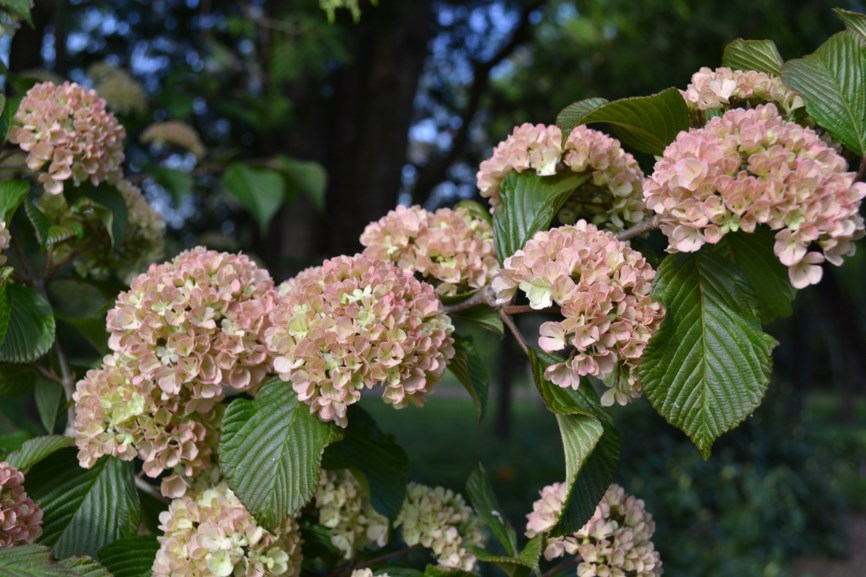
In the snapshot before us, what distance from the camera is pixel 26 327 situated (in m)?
1.05

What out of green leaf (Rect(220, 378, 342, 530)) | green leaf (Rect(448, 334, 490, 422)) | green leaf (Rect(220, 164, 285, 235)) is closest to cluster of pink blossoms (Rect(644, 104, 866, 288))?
green leaf (Rect(448, 334, 490, 422))

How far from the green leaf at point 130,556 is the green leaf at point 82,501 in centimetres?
3

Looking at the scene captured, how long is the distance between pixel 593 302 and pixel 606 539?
0.36 m

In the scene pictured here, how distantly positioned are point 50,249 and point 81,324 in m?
0.13

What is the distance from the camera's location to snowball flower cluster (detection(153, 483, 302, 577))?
0.89 meters

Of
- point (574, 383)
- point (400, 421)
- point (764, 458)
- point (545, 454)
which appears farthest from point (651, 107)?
point (400, 421)

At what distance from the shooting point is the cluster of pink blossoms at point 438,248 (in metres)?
1.02

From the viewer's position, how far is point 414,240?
107 centimetres

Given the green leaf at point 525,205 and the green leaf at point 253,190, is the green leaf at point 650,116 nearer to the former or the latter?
the green leaf at point 525,205

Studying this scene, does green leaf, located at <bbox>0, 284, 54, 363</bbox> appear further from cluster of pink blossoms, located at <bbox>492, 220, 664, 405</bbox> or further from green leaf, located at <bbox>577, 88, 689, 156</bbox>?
green leaf, located at <bbox>577, 88, 689, 156</bbox>

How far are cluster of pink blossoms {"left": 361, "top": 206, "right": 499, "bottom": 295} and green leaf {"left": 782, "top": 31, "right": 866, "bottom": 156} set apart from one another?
0.41 m

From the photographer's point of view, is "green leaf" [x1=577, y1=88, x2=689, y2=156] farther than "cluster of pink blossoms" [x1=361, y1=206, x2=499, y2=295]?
No

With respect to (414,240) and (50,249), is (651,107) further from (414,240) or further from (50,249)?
(50,249)

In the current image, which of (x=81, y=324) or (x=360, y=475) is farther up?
(x=81, y=324)
